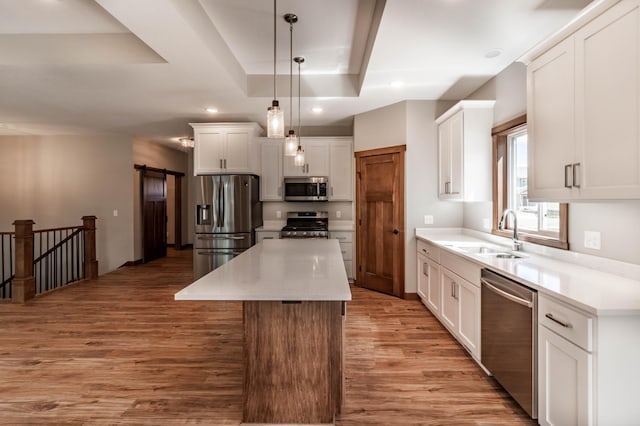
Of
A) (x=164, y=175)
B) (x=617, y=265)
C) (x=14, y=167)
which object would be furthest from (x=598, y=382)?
(x=14, y=167)

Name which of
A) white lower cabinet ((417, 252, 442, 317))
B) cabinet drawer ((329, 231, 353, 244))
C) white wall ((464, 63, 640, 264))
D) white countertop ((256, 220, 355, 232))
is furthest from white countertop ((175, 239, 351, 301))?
white countertop ((256, 220, 355, 232))

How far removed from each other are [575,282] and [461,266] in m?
1.01

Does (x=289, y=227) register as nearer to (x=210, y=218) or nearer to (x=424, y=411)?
(x=210, y=218)

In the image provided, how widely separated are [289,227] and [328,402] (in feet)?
11.8

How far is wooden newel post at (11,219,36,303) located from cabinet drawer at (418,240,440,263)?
16.6 feet

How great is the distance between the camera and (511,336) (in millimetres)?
1978

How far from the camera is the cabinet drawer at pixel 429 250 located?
134 inches

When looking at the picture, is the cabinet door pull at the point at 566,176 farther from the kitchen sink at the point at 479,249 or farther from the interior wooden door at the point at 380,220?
the interior wooden door at the point at 380,220

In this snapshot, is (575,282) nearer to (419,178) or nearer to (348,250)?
(419,178)

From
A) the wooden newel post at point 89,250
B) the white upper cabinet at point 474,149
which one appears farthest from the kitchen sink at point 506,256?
the wooden newel post at point 89,250

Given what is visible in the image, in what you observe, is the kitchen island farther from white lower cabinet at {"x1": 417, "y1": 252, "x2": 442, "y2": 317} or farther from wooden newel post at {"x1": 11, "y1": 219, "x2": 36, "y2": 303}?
wooden newel post at {"x1": 11, "y1": 219, "x2": 36, "y2": 303}

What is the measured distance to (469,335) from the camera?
259cm

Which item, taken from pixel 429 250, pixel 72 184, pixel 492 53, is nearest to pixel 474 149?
pixel 492 53

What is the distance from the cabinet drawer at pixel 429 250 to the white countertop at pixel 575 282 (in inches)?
30.4
